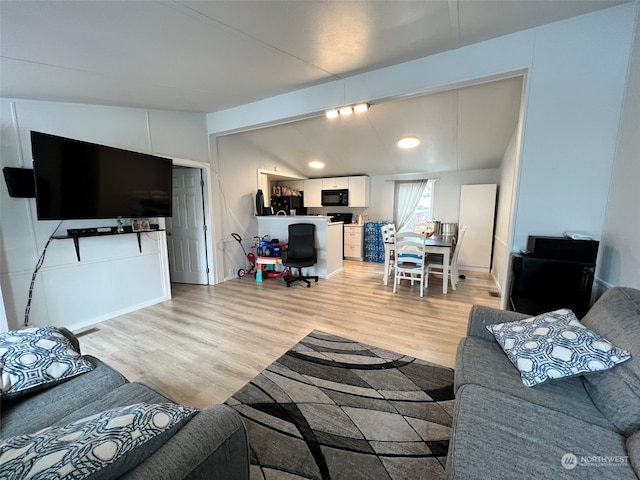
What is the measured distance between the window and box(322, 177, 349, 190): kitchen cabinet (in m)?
1.26

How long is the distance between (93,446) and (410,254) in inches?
155

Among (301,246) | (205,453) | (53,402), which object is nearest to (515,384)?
(205,453)

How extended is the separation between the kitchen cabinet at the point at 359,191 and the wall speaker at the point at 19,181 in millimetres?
5354

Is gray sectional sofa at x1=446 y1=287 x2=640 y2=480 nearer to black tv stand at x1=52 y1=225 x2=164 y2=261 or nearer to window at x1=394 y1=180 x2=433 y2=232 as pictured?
black tv stand at x1=52 y1=225 x2=164 y2=261

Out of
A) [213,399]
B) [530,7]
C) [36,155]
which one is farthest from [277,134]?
[213,399]

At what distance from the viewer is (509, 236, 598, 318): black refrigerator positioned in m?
1.94

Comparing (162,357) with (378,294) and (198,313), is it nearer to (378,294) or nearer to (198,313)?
(198,313)

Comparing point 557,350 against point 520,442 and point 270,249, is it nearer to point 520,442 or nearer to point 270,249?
point 520,442

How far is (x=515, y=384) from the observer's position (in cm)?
128

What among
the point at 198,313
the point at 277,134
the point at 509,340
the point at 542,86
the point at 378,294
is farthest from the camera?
the point at 277,134

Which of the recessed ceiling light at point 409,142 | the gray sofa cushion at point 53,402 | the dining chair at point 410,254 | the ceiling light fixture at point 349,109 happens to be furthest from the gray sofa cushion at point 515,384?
the recessed ceiling light at point 409,142

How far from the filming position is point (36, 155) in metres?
2.19

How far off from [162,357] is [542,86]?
13.3ft

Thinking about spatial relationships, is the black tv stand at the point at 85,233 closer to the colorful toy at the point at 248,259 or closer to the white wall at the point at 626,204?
the colorful toy at the point at 248,259
